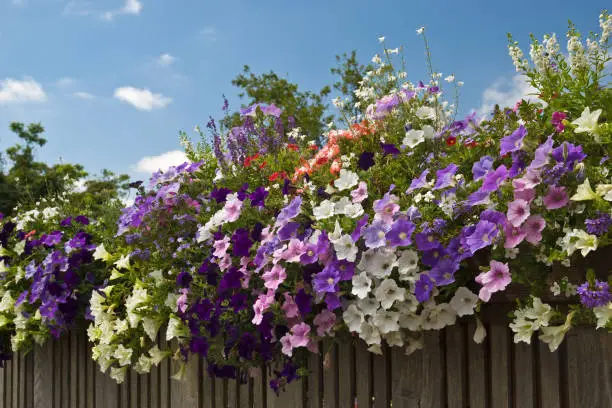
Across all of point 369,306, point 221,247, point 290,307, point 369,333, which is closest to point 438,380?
point 369,333

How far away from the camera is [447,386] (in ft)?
10.2

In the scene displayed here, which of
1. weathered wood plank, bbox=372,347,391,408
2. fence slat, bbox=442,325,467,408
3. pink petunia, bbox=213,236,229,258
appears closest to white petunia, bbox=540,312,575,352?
fence slat, bbox=442,325,467,408

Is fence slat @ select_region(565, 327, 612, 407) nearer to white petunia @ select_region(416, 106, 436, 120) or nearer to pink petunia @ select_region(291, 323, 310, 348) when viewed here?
pink petunia @ select_region(291, 323, 310, 348)

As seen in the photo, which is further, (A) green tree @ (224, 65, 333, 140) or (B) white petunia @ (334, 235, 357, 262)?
(A) green tree @ (224, 65, 333, 140)

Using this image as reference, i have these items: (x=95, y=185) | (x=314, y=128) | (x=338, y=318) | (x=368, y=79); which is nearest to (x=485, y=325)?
(x=338, y=318)

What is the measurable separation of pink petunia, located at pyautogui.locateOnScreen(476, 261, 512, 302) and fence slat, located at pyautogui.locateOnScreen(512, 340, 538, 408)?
448 mm

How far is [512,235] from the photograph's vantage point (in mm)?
2531

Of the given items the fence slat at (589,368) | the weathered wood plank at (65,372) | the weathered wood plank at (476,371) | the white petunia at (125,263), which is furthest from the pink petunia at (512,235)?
the weathered wood plank at (65,372)

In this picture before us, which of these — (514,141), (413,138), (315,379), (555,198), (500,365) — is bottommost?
(315,379)

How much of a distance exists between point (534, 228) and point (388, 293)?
26.2 inches

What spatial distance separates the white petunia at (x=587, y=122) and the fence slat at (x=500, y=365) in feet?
2.95

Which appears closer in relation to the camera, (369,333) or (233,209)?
(369,333)

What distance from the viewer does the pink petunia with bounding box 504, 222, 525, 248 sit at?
98.3 inches

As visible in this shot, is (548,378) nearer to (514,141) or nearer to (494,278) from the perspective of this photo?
(494,278)
